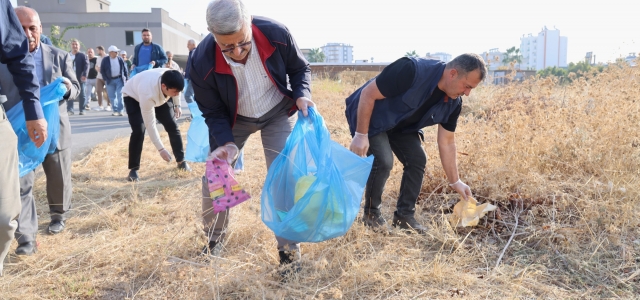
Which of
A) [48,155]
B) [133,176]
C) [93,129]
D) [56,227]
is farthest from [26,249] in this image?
[93,129]

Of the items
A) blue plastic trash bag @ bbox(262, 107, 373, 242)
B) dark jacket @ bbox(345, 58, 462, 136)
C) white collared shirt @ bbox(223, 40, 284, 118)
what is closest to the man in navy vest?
Answer: dark jacket @ bbox(345, 58, 462, 136)

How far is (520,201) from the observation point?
3.37 meters

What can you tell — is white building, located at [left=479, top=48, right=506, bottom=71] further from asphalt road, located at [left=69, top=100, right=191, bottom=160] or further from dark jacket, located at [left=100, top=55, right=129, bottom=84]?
dark jacket, located at [left=100, top=55, right=129, bottom=84]

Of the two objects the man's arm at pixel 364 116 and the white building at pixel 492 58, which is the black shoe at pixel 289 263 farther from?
the white building at pixel 492 58

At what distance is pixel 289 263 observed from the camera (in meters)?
2.59

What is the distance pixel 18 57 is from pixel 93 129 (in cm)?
653

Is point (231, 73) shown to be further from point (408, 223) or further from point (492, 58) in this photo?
point (492, 58)

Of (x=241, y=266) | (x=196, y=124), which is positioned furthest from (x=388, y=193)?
(x=196, y=124)

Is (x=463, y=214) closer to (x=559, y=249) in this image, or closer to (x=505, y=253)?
(x=505, y=253)

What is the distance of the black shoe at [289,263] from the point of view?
252cm

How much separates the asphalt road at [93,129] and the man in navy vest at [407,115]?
4.42 meters

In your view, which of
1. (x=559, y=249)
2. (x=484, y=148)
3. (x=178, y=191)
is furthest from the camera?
(x=178, y=191)

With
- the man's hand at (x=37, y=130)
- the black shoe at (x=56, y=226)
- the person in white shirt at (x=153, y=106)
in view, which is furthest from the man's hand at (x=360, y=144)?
the black shoe at (x=56, y=226)

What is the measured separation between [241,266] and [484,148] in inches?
88.7
